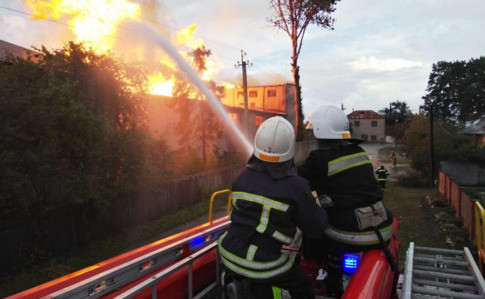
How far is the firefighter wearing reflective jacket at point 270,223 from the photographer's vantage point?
214 centimetres

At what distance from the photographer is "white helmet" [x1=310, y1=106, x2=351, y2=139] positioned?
2.96m

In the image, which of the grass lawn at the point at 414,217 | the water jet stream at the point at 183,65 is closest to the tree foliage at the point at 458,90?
the grass lawn at the point at 414,217

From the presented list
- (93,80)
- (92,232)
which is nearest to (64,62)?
(93,80)

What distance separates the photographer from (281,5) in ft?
81.1

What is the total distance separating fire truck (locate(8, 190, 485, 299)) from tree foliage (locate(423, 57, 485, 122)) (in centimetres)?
5485

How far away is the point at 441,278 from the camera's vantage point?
3020mm

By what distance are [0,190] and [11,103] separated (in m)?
1.98

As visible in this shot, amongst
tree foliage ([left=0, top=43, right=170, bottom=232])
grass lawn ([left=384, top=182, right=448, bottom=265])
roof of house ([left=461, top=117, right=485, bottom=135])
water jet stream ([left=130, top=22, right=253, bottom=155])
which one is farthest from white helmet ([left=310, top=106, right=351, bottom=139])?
roof of house ([left=461, top=117, right=485, bottom=135])

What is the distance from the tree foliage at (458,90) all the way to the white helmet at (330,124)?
55.1 meters

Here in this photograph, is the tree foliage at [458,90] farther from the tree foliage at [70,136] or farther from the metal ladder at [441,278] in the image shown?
the metal ladder at [441,278]

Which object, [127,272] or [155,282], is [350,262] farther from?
[127,272]

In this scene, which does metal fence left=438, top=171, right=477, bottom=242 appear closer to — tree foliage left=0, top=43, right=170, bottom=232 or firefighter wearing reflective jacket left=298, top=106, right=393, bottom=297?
firefighter wearing reflective jacket left=298, top=106, right=393, bottom=297

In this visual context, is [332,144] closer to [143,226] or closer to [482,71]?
[143,226]

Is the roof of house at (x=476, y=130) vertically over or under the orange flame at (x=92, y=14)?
under
